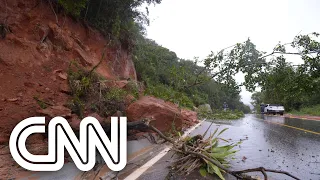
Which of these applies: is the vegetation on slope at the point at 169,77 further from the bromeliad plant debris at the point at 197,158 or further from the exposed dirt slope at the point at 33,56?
the exposed dirt slope at the point at 33,56

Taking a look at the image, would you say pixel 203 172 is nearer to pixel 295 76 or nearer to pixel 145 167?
pixel 145 167

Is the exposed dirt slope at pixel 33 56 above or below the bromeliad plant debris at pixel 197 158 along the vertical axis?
above

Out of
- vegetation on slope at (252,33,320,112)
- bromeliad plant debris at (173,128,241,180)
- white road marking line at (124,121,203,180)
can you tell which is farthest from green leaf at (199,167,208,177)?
vegetation on slope at (252,33,320,112)

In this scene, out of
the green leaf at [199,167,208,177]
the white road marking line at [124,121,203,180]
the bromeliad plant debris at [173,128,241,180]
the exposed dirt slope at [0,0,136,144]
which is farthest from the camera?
the exposed dirt slope at [0,0,136,144]

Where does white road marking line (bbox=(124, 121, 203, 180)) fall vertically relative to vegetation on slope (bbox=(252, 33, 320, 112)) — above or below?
below

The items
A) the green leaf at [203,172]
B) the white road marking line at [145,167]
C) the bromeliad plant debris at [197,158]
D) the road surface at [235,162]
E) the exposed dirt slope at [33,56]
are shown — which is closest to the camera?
the road surface at [235,162]

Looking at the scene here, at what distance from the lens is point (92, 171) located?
4539mm

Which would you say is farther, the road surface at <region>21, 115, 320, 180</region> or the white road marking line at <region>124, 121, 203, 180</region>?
the white road marking line at <region>124, 121, 203, 180</region>

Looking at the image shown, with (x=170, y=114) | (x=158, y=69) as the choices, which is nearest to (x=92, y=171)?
(x=170, y=114)

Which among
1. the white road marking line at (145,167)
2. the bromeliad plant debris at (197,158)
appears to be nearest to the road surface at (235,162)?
the white road marking line at (145,167)

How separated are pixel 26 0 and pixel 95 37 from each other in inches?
145

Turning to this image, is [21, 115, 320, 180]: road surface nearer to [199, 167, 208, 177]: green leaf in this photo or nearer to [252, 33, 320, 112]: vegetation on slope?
[199, 167, 208, 177]: green leaf

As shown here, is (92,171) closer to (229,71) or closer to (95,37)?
(229,71)

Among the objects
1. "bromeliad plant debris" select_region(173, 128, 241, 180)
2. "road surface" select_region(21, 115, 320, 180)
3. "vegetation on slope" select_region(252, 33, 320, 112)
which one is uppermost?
A: "vegetation on slope" select_region(252, 33, 320, 112)
